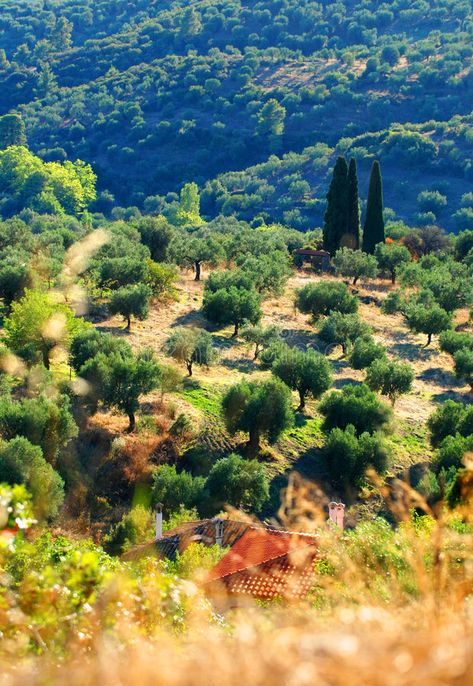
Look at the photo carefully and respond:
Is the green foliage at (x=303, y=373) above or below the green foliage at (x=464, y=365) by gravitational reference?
above

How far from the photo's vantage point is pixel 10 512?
9.22m

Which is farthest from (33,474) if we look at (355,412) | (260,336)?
(260,336)

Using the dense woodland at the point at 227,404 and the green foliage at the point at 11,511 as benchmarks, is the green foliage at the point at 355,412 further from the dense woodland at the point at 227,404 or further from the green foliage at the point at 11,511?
the green foliage at the point at 11,511

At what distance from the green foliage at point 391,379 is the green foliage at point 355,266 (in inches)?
698

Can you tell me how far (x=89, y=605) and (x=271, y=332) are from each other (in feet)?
112

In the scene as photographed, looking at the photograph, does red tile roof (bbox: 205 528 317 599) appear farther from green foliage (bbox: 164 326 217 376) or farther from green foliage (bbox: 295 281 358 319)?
green foliage (bbox: 295 281 358 319)

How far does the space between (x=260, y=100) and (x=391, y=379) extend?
106779 mm

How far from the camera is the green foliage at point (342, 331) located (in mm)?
43469

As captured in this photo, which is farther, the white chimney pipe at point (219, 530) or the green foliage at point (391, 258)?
the green foliage at point (391, 258)

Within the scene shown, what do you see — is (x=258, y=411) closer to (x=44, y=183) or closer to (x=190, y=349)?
(x=190, y=349)

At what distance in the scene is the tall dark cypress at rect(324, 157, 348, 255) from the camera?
2442 inches

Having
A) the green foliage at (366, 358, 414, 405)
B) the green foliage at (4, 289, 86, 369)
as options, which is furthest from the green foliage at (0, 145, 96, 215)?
the green foliage at (366, 358, 414, 405)

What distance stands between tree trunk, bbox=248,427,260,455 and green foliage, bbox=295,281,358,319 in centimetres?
1498

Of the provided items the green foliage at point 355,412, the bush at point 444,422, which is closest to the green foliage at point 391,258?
the bush at point 444,422
